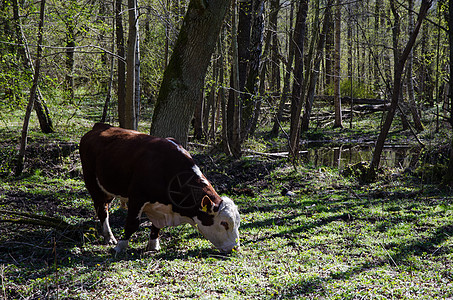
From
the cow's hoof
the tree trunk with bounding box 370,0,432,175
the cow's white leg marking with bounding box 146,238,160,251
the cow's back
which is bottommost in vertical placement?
the cow's hoof

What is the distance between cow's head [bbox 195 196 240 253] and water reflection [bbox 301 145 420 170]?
9962mm

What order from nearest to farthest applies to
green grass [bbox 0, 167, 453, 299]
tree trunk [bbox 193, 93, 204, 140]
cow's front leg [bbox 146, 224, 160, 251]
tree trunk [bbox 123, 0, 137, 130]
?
green grass [bbox 0, 167, 453, 299] < cow's front leg [bbox 146, 224, 160, 251] < tree trunk [bbox 123, 0, 137, 130] < tree trunk [bbox 193, 93, 204, 140]

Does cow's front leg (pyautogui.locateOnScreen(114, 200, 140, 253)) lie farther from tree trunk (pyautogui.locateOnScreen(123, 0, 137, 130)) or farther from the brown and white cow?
tree trunk (pyautogui.locateOnScreen(123, 0, 137, 130))

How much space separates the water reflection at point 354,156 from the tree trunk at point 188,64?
8.60m

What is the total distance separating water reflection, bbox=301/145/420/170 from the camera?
53.7ft

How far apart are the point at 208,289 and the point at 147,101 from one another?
87.1 ft

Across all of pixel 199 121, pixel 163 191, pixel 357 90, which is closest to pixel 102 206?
pixel 163 191

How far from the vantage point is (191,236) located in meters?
7.08

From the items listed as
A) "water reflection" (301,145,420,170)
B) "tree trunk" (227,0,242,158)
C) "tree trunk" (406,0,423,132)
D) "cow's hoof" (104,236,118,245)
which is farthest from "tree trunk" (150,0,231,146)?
"tree trunk" (406,0,423,132)

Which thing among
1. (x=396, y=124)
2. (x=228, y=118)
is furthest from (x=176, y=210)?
(x=396, y=124)

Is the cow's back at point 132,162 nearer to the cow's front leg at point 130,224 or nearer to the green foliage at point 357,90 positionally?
the cow's front leg at point 130,224

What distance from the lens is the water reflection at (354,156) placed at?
53.7 ft

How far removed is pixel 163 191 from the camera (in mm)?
6117

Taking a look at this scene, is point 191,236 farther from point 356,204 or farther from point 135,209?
point 356,204
